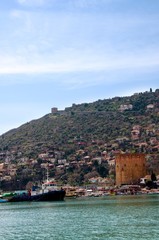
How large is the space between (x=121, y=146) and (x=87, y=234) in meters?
121

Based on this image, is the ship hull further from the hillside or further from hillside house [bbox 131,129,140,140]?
hillside house [bbox 131,129,140,140]

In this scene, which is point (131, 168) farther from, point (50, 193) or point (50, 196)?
point (50, 193)

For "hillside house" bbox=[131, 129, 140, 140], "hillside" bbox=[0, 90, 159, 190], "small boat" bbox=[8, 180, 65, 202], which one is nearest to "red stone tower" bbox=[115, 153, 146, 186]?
"hillside" bbox=[0, 90, 159, 190]

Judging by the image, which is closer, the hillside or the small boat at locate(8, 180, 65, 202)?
the small boat at locate(8, 180, 65, 202)

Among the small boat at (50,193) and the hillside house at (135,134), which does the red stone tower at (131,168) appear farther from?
the hillside house at (135,134)

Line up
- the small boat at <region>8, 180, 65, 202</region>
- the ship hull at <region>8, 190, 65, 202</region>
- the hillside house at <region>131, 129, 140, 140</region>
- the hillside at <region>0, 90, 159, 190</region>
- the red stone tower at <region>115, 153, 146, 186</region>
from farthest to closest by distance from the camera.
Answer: the hillside house at <region>131, 129, 140, 140</region> < the hillside at <region>0, 90, 159, 190</region> < the red stone tower at <region>115, 153, 146, 186</region> < the small boat at <region>8, 180, 65, 202</region> < the ship hull at <region>8, 190, 65, 202</region>

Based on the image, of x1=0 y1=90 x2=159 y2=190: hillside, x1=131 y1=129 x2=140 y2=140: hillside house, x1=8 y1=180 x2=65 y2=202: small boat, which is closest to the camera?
x1=8 y1=180 x2=65 y2=202: small boat

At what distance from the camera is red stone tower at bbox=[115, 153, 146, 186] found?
118m

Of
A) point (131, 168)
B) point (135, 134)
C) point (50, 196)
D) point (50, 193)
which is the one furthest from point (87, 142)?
point (50, 193)

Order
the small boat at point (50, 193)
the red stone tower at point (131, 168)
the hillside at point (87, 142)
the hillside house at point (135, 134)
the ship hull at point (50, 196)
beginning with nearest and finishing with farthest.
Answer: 1. the ship hull at point (50, 196)
2. the small boat at point (50, 193)
3. the red stone tower at point (131, 168)
4. the hillside at point (87, 142)
5. the hillside house at point (135, 134)

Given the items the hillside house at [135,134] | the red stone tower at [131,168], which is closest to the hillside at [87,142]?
the hillside house at [135,134]

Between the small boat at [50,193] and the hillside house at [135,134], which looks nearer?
the small boat at [50,193]

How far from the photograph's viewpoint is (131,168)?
118188mm

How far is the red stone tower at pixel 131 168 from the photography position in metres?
118
